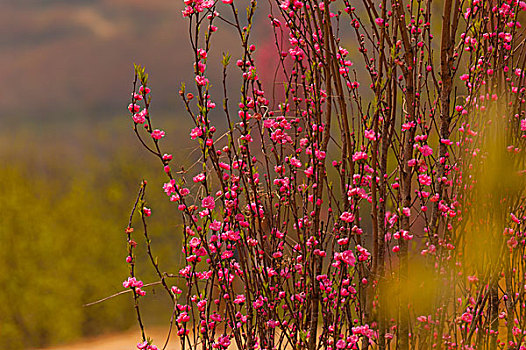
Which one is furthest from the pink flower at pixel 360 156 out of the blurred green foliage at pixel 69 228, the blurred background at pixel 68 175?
the blurred green foliage at pixel 69 228

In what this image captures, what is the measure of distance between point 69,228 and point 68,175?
16.2 inches

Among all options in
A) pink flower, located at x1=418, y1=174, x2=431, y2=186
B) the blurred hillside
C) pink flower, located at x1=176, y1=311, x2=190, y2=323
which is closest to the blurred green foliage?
the blurred hillside

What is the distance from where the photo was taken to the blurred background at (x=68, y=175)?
4055 mm

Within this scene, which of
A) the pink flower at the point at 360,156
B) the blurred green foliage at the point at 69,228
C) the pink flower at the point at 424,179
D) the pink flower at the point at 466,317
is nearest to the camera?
the pink flower at the point at 360,156

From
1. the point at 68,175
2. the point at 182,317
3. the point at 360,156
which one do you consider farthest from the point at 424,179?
the point at 68,175

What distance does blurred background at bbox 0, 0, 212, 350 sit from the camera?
4.05 m

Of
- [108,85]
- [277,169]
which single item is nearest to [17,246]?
[108,85]

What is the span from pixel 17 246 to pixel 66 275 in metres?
0.42

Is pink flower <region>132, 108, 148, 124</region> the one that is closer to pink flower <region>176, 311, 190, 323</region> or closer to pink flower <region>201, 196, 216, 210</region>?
pink flower <region>201, 196, 216, 210</region>

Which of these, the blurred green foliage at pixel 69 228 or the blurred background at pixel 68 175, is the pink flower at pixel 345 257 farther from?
the blurred green foliage at pixel 69 228

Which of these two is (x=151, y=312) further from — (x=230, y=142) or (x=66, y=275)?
(x=230, y=142)

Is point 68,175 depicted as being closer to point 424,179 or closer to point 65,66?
point 65,66

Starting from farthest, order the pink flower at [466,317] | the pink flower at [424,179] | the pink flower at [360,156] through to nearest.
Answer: the pink flower at [466,317] → the pink flower at [424,179] → the pink flower at [360,156]

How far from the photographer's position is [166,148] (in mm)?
4016
